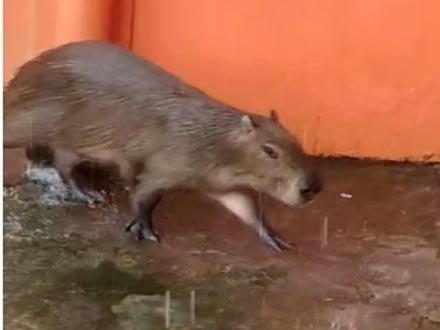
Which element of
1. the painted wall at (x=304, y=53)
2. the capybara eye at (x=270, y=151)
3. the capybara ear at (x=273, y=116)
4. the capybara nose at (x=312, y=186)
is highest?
the painted wall at (x=304, y=53)

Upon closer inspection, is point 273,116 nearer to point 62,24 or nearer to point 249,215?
point 249,215

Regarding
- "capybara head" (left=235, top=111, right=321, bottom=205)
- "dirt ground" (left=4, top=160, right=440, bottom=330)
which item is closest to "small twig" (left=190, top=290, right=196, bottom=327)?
"dirt ground" (left=4, top=160, right=440, bottom=330)

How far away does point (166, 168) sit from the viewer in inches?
55.7

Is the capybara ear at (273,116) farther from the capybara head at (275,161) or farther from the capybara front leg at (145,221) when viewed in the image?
the capybara front leg at (145,221)

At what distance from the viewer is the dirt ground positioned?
1.29 metres

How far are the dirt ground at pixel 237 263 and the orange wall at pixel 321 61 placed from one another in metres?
0.03

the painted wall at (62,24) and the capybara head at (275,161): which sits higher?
the painted wall at (62,24)

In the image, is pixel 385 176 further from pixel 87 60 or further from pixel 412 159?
pixel 87 60

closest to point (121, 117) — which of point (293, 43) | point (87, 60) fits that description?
point (87, 60)

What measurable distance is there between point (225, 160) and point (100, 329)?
0.21 metres

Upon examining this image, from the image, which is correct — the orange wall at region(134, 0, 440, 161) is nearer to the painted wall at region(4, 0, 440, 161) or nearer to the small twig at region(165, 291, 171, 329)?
the painted wall at region(4, 0, 440, 161)

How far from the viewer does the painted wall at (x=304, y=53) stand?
4.47 feet

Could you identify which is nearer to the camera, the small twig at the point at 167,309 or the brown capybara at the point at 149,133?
the small twig at the point at 167,309

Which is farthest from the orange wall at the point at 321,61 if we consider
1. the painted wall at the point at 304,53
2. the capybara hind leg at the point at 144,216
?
the capybara hind leg at the point at 144,216
